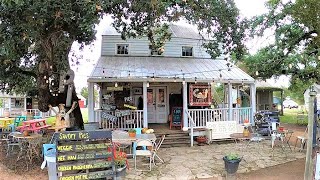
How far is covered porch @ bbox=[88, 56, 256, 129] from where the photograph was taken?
1234cm

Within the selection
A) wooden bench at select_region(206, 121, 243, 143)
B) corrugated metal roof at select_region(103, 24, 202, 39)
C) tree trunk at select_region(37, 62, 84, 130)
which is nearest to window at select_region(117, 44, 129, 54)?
corrugated metal roof at select_region(103, 24, 202, 39)

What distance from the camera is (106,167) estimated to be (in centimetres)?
709

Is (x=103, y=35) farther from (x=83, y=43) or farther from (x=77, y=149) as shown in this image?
(x=77, y=149)

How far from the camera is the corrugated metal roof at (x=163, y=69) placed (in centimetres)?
1253

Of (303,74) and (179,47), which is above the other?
(179,47)

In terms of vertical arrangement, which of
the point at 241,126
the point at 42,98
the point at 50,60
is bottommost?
the point at 241,126

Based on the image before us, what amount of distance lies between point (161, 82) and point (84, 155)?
825 centimetres

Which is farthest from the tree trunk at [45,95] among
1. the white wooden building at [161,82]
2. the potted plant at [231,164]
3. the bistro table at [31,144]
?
the potted plant at [231,164]

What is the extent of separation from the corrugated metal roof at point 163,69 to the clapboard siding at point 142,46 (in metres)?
0.38

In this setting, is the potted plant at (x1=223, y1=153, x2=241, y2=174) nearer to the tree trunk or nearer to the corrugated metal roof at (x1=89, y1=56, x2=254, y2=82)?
the corrugated metal roof at (x1=89, y1=56, x2=254, y2=82)

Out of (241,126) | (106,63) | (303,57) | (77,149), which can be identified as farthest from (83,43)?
(303,57)

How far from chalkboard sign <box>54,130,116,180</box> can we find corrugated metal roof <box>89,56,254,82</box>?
5.01 metres

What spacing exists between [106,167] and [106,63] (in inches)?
292

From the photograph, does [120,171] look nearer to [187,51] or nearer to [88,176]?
[88,176]
